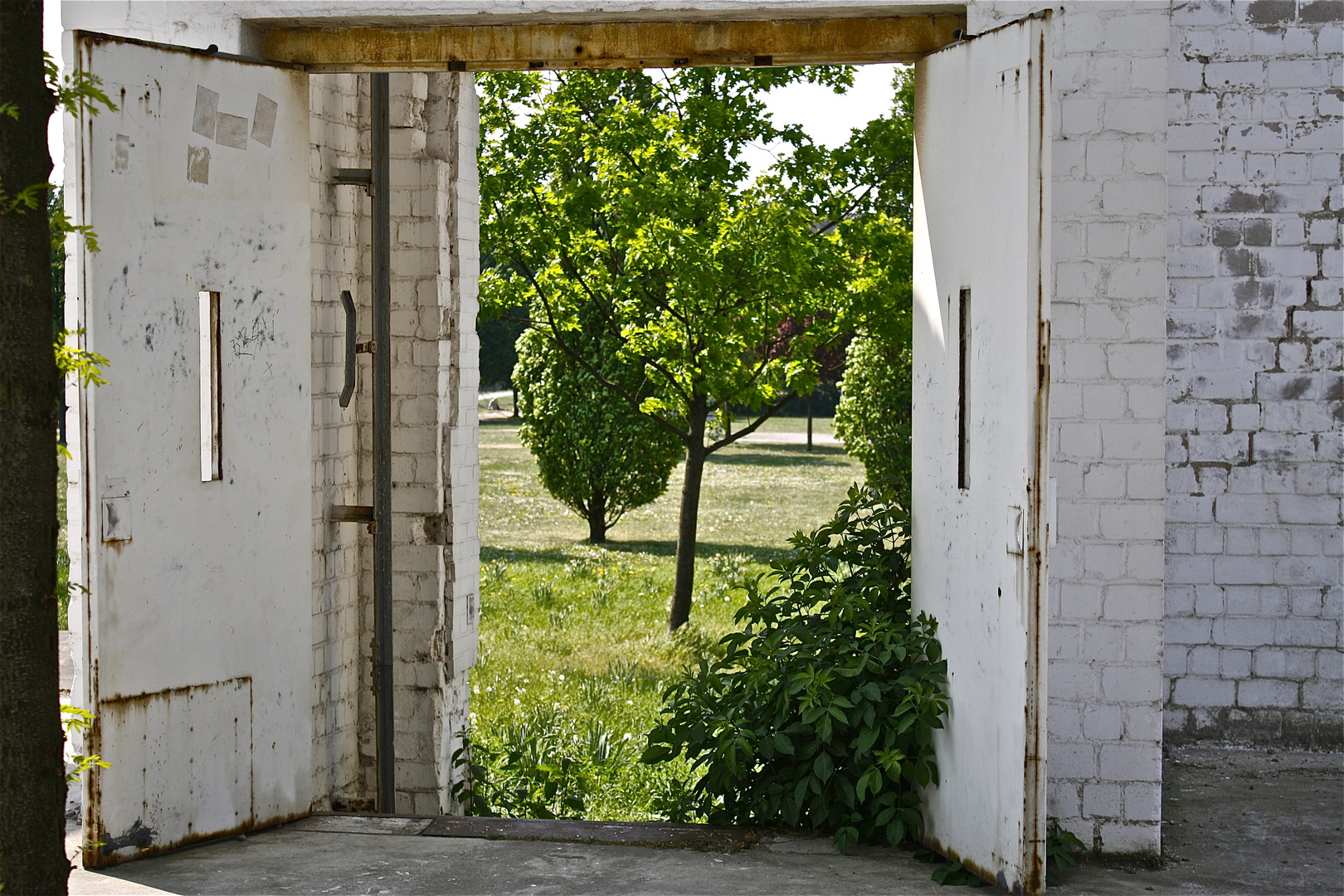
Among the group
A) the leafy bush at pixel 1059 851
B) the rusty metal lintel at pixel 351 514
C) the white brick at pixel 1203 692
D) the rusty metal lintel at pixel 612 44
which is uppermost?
the rusty metal lintel at pixel 612 44

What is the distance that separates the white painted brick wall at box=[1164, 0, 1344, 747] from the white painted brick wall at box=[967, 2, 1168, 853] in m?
1.75

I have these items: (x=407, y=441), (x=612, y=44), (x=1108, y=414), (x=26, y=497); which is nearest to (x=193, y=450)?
(x=407, y=441)

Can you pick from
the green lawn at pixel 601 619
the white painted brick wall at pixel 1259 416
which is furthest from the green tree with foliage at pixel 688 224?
the white painted brick wall at pixel 1259 416

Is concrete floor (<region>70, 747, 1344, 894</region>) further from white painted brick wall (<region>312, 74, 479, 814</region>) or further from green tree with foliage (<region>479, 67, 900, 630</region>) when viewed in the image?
green tree with foliage (<region>479, 67, 900, 630</region>)

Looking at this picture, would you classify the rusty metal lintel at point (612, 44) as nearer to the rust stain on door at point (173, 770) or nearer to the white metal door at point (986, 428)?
the white metal door at point (986, 428)

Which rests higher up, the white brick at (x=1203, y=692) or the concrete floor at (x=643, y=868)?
the white brick at (x=1203, y=692)

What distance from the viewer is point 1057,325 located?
13.0ft

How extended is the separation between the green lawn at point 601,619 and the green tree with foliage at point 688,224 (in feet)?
3.59

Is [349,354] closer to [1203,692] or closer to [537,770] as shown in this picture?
[537,770]

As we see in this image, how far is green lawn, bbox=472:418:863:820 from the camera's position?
6.42 meters

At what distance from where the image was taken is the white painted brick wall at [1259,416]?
217 inches

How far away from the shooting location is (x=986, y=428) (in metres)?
3.71

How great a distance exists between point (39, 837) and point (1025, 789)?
261 cm

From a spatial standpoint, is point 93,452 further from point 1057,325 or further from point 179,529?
point 1057,325
